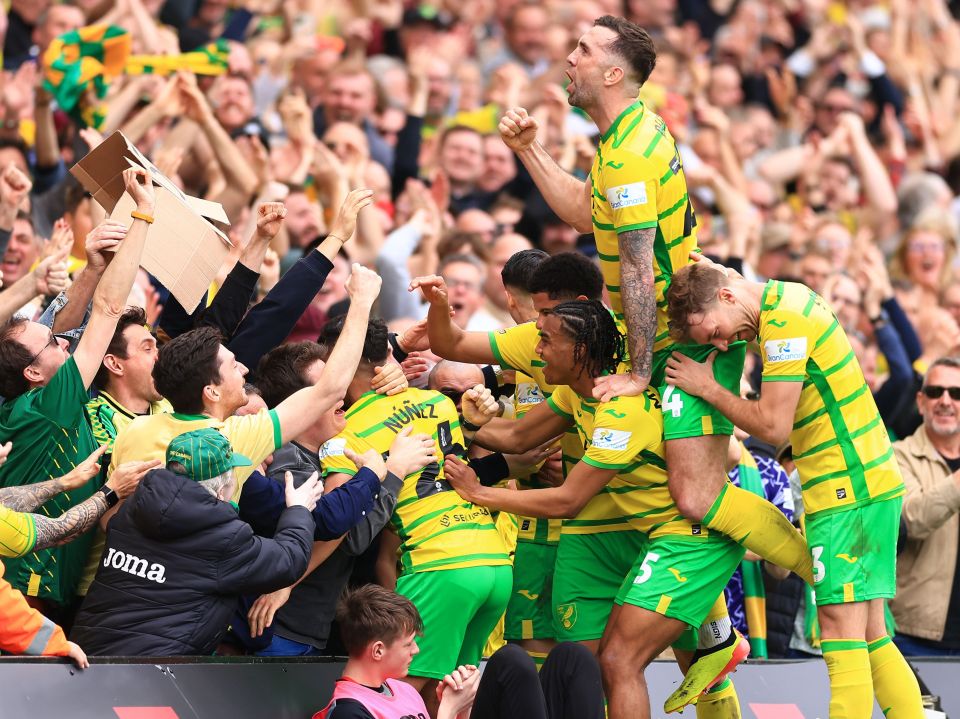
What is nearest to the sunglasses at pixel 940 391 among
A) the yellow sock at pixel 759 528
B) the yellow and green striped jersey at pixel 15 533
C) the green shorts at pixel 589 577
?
the yellow sock at pixel 759 528

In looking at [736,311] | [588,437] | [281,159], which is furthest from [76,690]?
[281,159]

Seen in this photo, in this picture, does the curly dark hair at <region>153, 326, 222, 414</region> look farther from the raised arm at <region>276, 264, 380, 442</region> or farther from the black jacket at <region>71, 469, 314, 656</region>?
Answer: the black jacket at <region>71, 469, 314, 656</region>

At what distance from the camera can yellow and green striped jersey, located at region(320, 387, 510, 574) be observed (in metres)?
6.82

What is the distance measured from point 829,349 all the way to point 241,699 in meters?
2.85

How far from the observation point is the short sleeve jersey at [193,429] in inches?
241

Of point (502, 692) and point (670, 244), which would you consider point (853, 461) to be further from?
point (502, 692)

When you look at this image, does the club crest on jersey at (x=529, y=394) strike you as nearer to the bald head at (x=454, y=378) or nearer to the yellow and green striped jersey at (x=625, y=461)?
the bald head at (x=454, y=378)

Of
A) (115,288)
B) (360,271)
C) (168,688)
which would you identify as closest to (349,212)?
(360,271)

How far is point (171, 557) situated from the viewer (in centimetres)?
591

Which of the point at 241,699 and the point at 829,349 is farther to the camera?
the point at 829,349

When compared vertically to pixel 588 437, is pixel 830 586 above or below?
below

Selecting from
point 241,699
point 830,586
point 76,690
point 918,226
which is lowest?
point 918,226

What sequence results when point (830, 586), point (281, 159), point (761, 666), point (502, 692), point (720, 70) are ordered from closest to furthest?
point (502, 692)
point (830, 586)
point (761, 666)
point (281, 159)
point (720, 70)

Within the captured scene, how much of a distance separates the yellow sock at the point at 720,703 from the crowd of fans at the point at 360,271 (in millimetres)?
780
